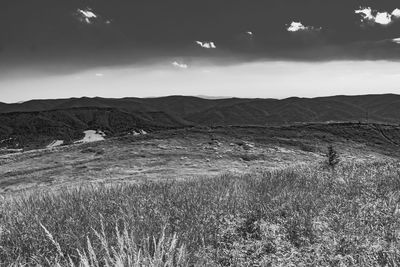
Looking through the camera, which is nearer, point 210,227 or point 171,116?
point 210,227

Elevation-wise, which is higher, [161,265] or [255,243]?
[161,265]

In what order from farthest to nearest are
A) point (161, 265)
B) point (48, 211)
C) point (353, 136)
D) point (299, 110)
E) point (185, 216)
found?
point (299, 110) → point (353, 136) → point (48, 211) → point (185, 216) → point (161, 265)

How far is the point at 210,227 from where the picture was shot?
13.1 ft

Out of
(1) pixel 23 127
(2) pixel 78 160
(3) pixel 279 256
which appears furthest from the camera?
(1) pixel 23 127

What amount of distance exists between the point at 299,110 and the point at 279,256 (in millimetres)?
166307

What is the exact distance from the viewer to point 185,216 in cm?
421

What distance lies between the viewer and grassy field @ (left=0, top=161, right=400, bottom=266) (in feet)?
10.4

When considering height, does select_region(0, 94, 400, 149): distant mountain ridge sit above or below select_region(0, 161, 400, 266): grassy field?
below

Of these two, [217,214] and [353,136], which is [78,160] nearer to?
[217,214]

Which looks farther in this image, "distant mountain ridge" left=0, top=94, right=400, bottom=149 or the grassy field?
"distant mountain ridge" left=0, top=94, right=400, bottom=149

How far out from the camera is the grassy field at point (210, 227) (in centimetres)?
318

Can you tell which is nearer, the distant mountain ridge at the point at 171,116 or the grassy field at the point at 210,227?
the grassy field at the point at 210,227

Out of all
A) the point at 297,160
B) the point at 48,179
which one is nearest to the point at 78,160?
the point at 48,179

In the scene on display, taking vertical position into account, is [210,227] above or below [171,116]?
above
